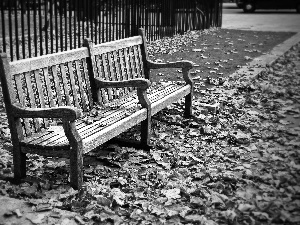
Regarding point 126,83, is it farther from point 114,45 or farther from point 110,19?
point 110,19

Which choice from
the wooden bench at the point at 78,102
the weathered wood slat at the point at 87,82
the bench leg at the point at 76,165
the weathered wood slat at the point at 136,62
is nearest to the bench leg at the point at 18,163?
the wooden bench at the point at 78,102

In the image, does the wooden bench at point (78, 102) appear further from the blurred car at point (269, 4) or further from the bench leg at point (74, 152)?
the blurred car at point (269, 4)

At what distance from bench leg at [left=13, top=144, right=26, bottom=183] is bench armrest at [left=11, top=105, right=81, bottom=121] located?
30 centimetres

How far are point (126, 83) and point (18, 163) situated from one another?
1.43 m

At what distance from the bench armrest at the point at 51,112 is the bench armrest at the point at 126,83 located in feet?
3.97

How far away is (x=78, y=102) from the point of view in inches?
182

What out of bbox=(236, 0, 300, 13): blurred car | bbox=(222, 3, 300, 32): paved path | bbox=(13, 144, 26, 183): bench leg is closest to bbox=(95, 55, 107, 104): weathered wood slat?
bbox=(13, 144, 26, 183): bench leg

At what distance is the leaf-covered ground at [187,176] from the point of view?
333cm

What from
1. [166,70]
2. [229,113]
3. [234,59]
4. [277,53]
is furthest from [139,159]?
[277,53]

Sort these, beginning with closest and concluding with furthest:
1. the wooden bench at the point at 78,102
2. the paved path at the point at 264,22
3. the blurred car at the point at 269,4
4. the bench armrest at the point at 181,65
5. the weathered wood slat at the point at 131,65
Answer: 1. the wooden bench at the point at 78,102
2. the weathered wood slat at the point at 131,65
3. the bench armrest at the point at 181,65
4. the paved path at the point at 264,22
5. the blurred car at the point at 269,4

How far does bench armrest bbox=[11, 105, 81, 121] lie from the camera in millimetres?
3531

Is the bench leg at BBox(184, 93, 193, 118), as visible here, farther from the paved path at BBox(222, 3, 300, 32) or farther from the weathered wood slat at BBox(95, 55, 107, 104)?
the paved path at BBox(222, 3, 300, 32)

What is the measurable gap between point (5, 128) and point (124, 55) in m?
1.64

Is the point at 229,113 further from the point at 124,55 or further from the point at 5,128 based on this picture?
the point at 5,128
